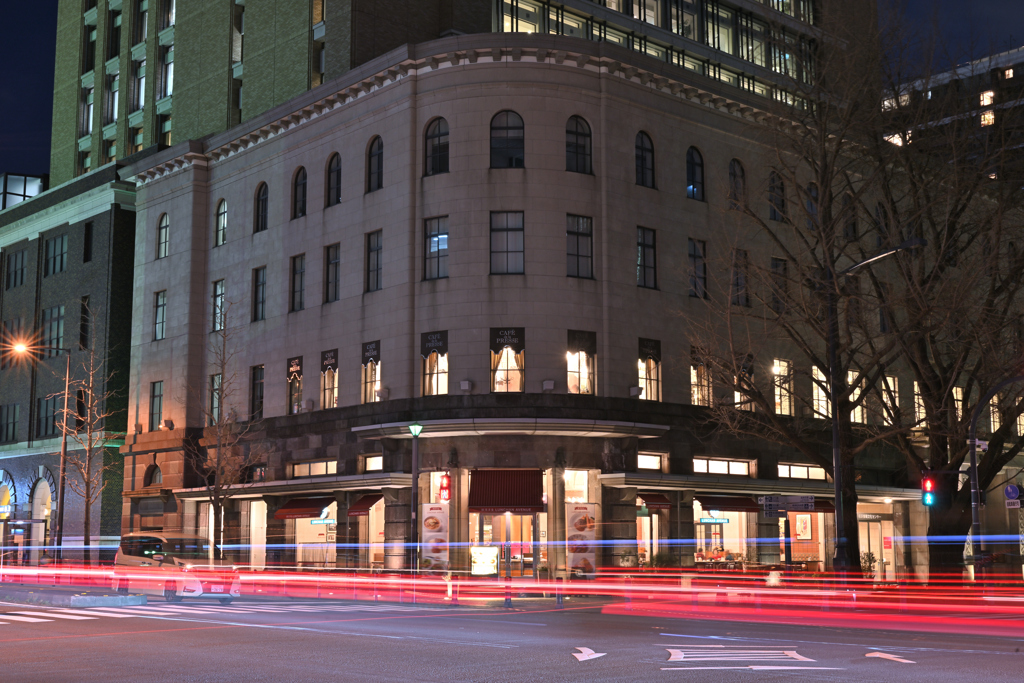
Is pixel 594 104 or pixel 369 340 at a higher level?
pixel 594 104

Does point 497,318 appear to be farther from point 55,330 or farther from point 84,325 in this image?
point 55,330

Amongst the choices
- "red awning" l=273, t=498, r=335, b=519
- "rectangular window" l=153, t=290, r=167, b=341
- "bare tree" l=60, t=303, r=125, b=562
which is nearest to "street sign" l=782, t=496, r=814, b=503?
"red awning" l=273, t=498, r=335, b=519

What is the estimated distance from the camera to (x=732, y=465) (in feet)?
149

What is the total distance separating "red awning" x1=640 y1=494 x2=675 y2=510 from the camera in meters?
41.8

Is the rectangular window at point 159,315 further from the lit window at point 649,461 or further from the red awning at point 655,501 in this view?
the red awning at point 655,501

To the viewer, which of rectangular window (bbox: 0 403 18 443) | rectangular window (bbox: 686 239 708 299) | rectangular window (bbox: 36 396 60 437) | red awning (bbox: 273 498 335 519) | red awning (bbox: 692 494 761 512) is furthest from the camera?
rectangular window (bbox: 0 403 18 443)

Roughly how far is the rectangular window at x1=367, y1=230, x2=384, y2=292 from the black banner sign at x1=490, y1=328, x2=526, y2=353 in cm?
593

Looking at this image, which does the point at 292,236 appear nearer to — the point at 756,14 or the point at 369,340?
the point at 369,340

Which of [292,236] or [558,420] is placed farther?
[292,236]

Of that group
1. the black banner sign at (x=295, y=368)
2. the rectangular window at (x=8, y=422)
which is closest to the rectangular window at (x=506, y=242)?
the black banner sign at (x=295, y=368)

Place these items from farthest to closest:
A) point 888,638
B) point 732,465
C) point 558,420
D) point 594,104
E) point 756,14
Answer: point 756,14 → point 732,465 → point 594,104 → point 558,420 → point 888,638

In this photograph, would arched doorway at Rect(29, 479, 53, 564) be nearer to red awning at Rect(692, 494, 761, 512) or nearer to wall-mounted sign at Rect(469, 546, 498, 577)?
wall-mounted sign at Rect(469, 546, 498, 577)

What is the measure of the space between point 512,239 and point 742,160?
1238 cm

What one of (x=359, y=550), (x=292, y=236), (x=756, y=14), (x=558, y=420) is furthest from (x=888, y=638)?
(x=756, y=14)
